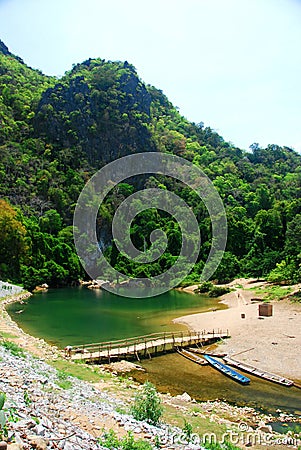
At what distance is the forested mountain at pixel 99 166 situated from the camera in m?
53.7

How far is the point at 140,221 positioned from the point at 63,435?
6583cm

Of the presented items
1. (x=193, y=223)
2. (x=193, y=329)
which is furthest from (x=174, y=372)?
(x=193, y=223)

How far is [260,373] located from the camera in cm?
1620

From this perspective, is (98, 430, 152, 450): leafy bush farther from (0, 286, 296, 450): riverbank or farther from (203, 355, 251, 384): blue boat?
(203, 355, 251, 384): blue boat

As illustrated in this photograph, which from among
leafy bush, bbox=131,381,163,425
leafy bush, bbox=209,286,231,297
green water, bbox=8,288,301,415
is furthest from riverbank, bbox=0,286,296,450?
leafy bush, bbox=209,286,231,297

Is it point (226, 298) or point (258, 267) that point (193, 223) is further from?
point (226, 298)

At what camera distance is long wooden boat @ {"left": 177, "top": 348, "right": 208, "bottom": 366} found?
18.2 meters

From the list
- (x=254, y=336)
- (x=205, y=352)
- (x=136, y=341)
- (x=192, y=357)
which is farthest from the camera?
(x=254, y=336)

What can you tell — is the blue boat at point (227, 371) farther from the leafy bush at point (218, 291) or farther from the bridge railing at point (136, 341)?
the leafy bush at point (218, 291)

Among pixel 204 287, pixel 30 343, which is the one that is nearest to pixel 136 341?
pixel 30 343

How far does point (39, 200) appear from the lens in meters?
70.3
